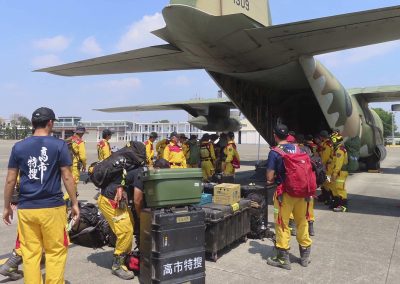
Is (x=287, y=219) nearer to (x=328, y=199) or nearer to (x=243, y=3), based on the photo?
(x=243, y=3)

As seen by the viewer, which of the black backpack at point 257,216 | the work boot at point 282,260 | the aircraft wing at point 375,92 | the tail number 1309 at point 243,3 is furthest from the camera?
the aircraft wing at point 375,92

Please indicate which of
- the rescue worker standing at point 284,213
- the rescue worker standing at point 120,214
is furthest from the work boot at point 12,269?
the rescue worker standing at point 284,213

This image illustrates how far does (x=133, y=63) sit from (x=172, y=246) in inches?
263

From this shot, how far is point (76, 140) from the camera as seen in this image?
29.7 ft

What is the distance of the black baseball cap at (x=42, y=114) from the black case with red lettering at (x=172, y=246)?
5.03 ft

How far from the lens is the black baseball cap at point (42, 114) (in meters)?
3.76

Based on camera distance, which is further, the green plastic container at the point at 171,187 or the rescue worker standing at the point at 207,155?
the rescue worker standing at the point at 207,155

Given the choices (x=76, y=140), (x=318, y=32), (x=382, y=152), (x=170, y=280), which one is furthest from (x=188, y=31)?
(x=382, y=152)

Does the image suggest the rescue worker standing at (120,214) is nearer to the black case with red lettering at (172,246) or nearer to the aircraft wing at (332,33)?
the black case with red lettering at (172,246)

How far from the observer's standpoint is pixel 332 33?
7480 mm

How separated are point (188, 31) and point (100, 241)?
4424 millimetres

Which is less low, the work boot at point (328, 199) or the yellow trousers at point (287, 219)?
the yellow trousers at point (287, 219)

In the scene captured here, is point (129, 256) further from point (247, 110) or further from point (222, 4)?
point (247, 110)

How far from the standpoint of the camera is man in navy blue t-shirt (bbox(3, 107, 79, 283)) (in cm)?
355
